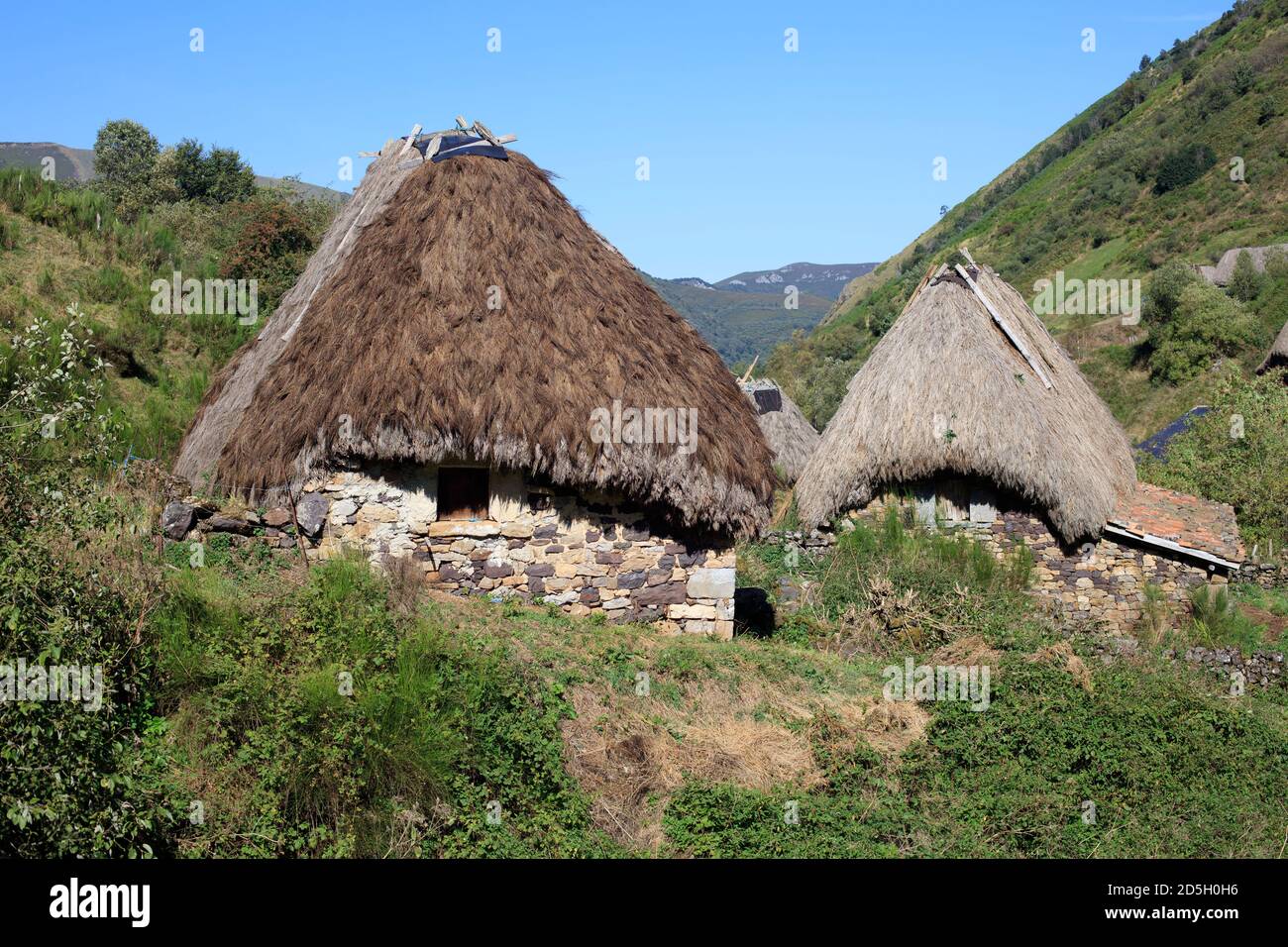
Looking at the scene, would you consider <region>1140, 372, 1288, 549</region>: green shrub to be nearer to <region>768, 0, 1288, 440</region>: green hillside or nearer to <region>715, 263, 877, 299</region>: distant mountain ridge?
<region>768, 0, 1288, 440</region>: green hillside

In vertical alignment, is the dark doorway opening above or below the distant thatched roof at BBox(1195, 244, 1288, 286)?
below

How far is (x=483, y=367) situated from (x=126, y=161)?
32.5m

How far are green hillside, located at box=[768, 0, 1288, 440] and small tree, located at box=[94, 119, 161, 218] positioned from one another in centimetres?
2136

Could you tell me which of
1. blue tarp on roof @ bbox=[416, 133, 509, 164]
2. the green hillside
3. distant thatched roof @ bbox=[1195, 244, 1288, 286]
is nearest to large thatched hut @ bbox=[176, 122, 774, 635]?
blue tarp on roof @ bbox=[416, 133, 509, 164]

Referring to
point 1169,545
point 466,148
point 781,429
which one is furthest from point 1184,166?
point 466,148

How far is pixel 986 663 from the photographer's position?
443 inches

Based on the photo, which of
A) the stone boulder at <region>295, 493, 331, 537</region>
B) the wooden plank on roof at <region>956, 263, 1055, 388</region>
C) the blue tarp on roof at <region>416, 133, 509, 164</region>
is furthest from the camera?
the wooden plank on roof at <region>956, 263, 1055, 388</region>

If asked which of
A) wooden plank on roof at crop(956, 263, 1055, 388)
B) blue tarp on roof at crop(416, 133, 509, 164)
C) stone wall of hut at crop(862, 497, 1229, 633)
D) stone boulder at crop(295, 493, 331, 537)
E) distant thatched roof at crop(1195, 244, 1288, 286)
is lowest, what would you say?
stone wall of hut at crop(862, 497, 1229, 633)

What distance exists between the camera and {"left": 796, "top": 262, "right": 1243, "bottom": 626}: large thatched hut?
50.2ft

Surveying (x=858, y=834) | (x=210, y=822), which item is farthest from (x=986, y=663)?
(x=210, y=822)

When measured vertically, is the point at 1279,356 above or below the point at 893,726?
above

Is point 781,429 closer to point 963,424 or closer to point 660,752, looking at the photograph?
point 963,424

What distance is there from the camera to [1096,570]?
1570cm

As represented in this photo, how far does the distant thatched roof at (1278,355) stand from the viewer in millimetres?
29919
